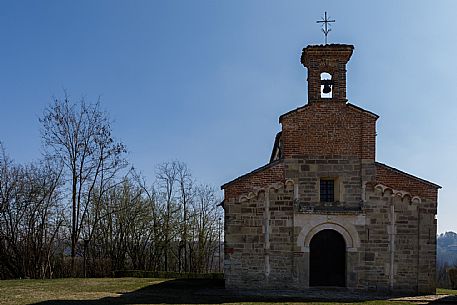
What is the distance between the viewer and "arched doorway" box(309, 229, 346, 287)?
17141 millimetres

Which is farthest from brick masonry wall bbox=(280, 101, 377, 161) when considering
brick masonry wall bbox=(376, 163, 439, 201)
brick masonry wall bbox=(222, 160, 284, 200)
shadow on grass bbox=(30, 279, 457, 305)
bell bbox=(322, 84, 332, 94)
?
shadow on grass bbox=(30, 279, 457, 305)

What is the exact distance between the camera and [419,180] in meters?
17.1

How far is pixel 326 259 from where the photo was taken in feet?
56.3

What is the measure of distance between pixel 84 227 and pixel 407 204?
796 inches

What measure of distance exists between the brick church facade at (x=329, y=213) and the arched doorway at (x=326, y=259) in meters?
0.04

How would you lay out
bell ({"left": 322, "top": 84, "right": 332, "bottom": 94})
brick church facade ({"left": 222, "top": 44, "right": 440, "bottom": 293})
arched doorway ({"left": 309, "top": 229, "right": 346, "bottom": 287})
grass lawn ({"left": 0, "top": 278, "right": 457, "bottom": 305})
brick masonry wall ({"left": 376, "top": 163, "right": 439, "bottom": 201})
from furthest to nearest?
bell ({"left": 322, "top": 84, "right": 332, "bottom": 94})
arched doorway ({"left": 309, "top": 229, "right": 346, "bottom": 287})
brick masonry wall ({"left": 376, "top": 163, "right": 439, "bottom": 201})
brick church facade ({"left": 222, "top": 44, "right": 440, "bottom": 293})
grass lawn ({"left": 0, "top": 278, "right": 457, "bottom": 305})

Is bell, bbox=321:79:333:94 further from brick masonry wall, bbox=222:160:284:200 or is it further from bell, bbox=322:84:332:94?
brick masonry wall, bbox=222:160:284:200

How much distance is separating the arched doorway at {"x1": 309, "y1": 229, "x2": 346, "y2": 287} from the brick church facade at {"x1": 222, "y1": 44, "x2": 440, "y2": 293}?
0.04 meters


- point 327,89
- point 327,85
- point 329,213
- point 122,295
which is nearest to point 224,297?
point 122,295

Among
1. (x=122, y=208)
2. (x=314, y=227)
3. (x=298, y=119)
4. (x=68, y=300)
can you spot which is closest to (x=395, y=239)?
(x=314, y=227)

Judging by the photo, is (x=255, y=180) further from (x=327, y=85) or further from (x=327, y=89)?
(x=327, y=85)

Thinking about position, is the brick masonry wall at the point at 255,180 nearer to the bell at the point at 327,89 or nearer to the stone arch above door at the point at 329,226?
the stone arch above door at the point at 329,226

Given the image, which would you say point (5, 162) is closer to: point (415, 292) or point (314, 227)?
point (314, 227)

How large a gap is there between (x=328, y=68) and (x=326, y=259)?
710 cm
